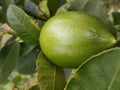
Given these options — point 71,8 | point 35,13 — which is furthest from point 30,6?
point 71,8

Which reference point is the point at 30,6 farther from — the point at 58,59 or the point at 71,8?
the point at 58,59

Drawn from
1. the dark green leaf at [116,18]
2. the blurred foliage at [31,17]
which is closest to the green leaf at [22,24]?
the blurred foliage at [31,17]

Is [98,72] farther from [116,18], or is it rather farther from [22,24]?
[116,18]

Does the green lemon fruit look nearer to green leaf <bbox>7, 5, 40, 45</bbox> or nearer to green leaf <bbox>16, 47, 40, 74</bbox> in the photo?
green leaf <bbox>7, 5, 40, 45</bbox>

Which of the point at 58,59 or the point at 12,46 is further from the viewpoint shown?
the point at 12,46

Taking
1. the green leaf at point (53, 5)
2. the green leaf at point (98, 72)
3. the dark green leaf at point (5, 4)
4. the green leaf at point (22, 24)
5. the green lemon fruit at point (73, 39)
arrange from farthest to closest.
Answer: the green leaf at point (53, 5)
the dark green leaf at point (5, 4)
the green leaf at point (22, 24)
the green lemon fruit at point (73, 39)
the green leaf at point (98, 72)

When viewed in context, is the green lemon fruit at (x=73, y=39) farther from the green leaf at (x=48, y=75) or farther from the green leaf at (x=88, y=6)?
the green leaf at (x=88, y=6)
